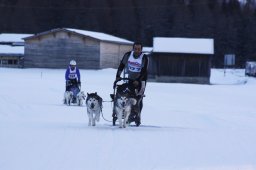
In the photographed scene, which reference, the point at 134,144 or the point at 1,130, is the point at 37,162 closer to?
the point at 134,144

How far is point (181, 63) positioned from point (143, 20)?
53.7 m

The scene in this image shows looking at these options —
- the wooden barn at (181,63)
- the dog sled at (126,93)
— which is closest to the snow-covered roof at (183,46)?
the wooden barn at (181,63)

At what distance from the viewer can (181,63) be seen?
5400cm

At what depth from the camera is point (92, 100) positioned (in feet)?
46.4

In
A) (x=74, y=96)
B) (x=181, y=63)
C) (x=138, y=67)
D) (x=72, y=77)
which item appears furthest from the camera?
(x=181, y=63)

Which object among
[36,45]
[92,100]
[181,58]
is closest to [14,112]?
[92,100]

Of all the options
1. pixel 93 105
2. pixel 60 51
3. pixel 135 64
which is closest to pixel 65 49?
pixel 60 51

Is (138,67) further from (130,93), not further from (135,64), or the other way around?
(130,93)

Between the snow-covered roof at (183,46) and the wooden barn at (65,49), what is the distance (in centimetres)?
941

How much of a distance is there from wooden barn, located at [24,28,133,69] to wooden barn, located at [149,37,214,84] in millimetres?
10259

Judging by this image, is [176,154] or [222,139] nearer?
[176,154]

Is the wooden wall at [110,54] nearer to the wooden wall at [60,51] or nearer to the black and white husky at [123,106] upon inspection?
the wooden wall at [60,51]

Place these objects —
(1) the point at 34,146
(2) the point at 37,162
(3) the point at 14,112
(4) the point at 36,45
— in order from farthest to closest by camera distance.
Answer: (4) the point at 36,45
(3) the point at 14,112
(1) the point at 34,146
(2) the point at 37,162

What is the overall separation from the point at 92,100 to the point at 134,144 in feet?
11.9
